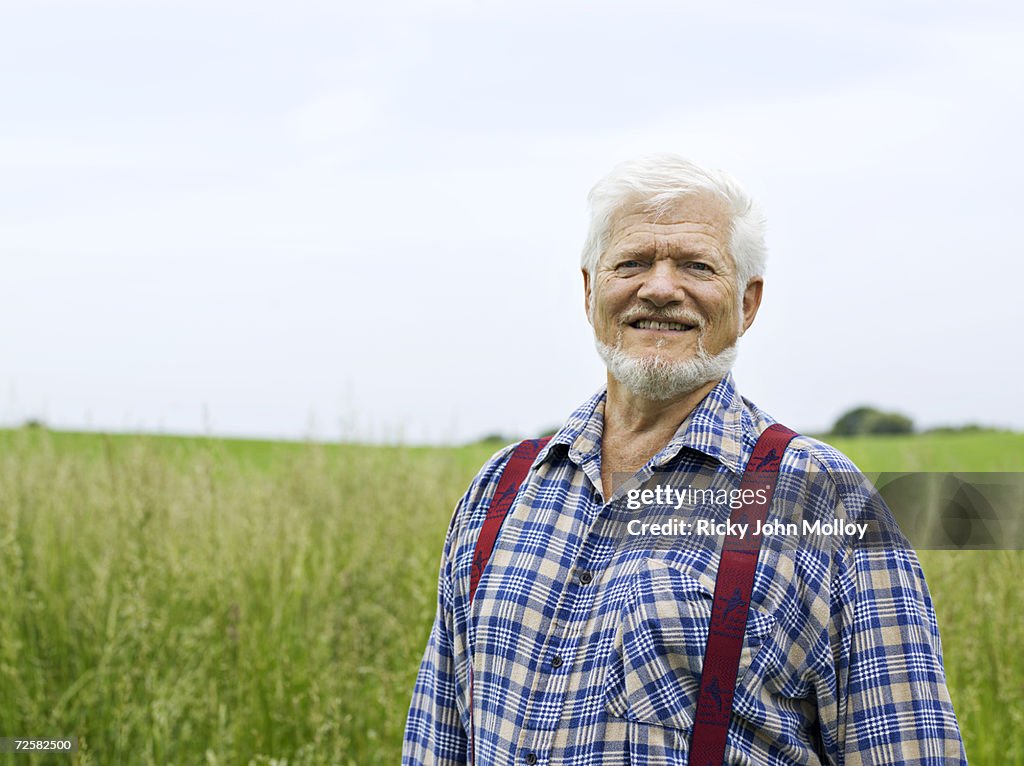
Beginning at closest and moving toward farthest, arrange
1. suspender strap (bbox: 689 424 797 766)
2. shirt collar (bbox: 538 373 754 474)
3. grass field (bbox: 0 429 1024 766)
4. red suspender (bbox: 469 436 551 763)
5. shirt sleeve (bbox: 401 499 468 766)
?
suspender strap (bbox: 689 424 797 766) → shirt collar (bbox: 538 373 754 474) → red suspender (bbox: 469 436 551 763) → shirt sleeve (bbox: 401 499 468 766) → grass field (bbox: 0 429 1024 766)

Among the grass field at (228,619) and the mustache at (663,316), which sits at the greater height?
the mustache at (663,316)

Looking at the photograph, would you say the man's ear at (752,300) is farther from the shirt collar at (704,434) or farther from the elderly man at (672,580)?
the shirt collar at (704,434)

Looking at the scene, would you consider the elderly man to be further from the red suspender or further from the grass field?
the grass field

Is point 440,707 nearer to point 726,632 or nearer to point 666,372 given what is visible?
point 726,632

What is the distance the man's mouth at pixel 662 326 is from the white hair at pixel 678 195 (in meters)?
0.16

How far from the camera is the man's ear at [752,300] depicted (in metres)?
2.05

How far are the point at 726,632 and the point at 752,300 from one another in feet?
2.55

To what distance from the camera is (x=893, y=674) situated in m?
1.61

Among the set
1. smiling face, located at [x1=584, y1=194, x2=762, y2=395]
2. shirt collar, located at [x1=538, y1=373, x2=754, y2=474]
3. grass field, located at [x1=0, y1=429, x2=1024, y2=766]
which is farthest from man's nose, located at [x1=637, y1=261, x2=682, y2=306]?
grass field, located at [x1=0, y1=429, x2=1024, y2=766]

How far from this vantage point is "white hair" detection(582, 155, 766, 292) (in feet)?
6.35

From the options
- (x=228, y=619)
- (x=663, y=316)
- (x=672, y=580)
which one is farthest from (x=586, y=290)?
(x=228, y=619)

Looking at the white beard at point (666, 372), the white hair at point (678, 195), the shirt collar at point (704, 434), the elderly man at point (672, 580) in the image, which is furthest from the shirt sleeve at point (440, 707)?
the white hair at point (678, 195)

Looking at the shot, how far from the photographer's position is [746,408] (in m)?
1.96

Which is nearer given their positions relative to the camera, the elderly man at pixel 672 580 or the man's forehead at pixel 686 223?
the elderly man at pixel 672 580
